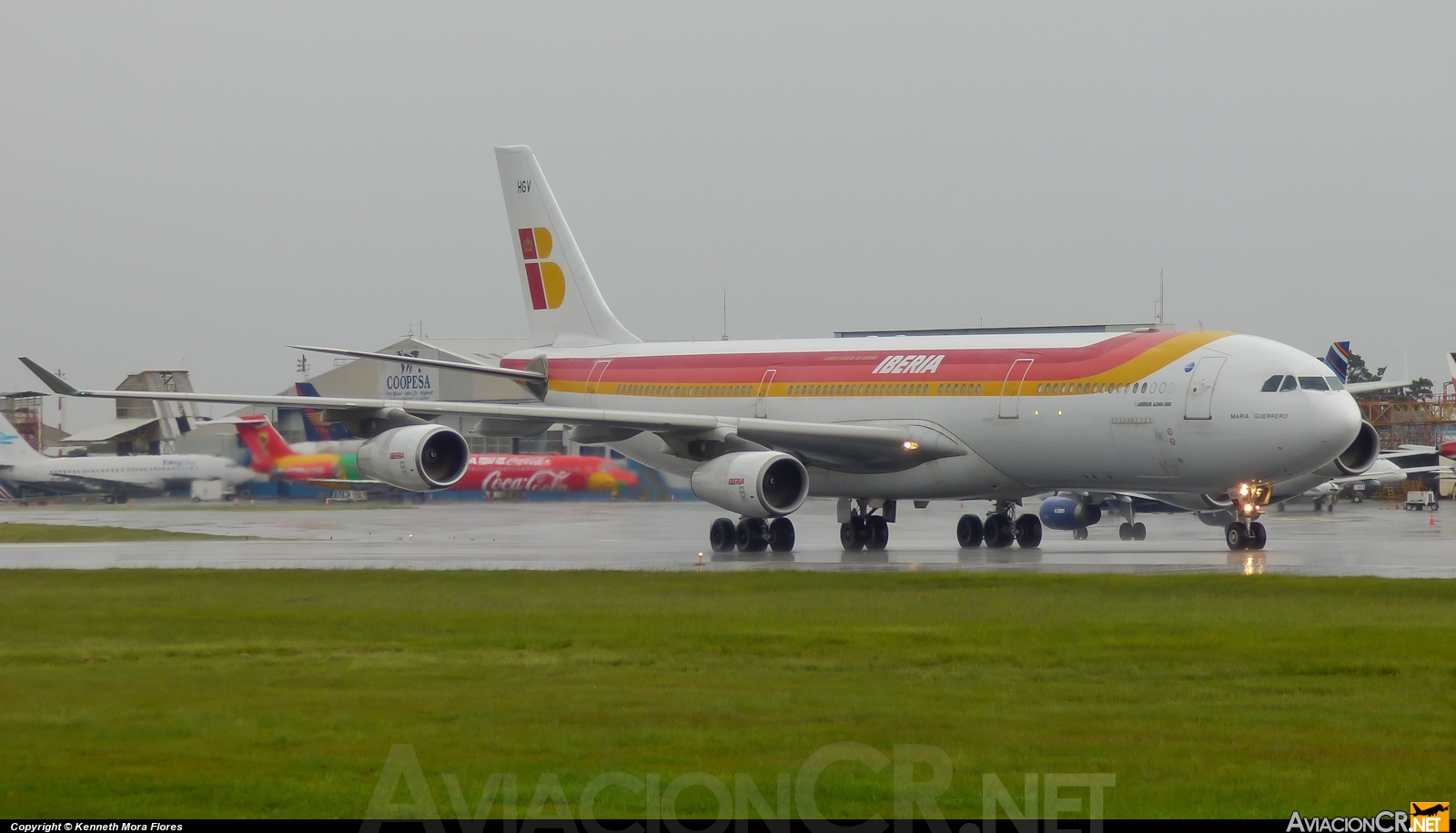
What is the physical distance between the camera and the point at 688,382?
111 ft

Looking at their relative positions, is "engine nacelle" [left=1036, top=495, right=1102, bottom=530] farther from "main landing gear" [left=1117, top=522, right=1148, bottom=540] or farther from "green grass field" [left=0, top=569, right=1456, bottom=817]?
"green grass field" [left=0, top=569, right=1456, bottom=817]

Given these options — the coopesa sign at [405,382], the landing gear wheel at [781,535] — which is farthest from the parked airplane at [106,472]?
the landing gear wheel at [781,535]

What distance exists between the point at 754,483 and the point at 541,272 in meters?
13.4

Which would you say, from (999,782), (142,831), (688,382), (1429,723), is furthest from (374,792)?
(688,382)

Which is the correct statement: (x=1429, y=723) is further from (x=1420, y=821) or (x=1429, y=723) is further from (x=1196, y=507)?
(x=1196, y=507)

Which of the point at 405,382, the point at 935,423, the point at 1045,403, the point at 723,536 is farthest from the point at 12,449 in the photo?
the point at 1045,403

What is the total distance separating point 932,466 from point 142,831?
23619mm

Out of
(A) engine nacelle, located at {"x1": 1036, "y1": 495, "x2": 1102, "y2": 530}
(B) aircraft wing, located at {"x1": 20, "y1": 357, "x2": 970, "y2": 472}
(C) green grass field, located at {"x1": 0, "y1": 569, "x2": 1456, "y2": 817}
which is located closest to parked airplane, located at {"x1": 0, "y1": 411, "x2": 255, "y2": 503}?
(B) aircraft wing, located at {"x1": 20, "y1": 357, "x2": 970, "y2": 472}

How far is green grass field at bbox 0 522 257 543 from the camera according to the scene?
37.3m

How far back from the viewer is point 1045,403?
28047 mm

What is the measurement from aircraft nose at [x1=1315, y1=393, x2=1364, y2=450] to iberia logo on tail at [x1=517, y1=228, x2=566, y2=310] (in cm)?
1883

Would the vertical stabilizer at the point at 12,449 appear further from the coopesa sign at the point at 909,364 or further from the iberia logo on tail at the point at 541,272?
the coopesa sign at the point at 909,364

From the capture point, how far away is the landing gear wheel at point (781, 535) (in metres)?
30.2

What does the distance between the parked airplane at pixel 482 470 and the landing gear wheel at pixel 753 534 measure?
1018 centimetres
